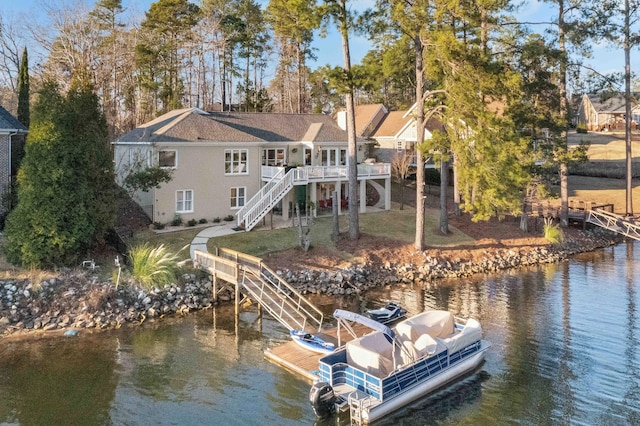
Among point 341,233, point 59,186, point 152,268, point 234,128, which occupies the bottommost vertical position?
point 152,268

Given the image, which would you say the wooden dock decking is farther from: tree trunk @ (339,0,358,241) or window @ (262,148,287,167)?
window @ (262,148,287,167)

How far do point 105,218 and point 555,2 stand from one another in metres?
29.6

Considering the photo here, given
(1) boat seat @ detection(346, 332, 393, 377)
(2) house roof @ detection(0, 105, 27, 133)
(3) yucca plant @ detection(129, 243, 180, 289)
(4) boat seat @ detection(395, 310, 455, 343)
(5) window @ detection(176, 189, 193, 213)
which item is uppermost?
(2) house roof @ detection(0, 105, 27, 133)

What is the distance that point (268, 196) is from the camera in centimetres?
2969

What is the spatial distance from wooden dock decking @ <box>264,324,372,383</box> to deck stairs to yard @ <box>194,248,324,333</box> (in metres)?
0.87

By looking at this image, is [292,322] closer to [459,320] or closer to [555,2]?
[459,320]

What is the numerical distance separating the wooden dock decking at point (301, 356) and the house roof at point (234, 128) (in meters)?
16.5

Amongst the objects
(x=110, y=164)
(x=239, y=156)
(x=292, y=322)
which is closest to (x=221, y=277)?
(x=292, y=322)

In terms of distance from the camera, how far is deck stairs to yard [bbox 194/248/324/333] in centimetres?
1886

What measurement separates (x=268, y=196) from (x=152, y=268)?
9698mm

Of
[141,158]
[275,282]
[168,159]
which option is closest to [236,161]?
[168,159]

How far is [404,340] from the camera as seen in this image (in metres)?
15.4

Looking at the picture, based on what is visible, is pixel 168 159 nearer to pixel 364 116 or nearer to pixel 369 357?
pixel 369 357

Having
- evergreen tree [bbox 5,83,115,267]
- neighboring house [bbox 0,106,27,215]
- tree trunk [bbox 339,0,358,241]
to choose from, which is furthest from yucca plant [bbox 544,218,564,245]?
neighboring house [bbox 0,106,27,215]
